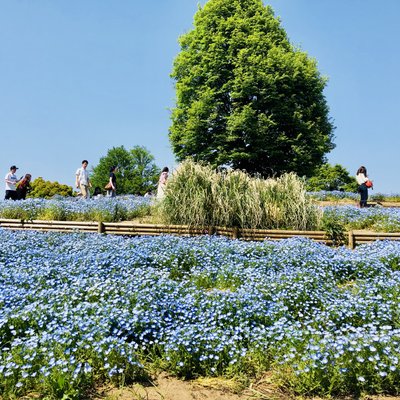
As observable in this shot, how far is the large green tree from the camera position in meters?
23.1

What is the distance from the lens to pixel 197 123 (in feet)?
77.0

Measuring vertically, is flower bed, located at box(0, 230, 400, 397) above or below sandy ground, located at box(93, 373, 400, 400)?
above

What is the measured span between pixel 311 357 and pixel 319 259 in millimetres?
3658

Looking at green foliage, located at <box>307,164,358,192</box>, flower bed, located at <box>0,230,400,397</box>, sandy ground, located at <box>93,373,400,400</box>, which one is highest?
green foliage, located at <box>307,164,358,192</box>

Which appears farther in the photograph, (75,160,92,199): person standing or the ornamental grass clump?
(75,160,92,199): person standing

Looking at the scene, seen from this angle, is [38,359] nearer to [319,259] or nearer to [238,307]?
[238,307]

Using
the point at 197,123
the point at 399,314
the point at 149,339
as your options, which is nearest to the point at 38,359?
the point at 149,339

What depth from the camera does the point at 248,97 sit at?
24.1 m

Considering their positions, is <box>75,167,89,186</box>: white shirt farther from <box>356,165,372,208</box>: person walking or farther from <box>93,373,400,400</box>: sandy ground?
<box>93,373,400,400</box>: sandy ground

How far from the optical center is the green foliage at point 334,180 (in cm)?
4244

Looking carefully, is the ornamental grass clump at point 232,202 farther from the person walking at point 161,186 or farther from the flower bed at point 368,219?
the flower bed at point 368,219

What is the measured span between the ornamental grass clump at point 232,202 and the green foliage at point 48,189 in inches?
1082

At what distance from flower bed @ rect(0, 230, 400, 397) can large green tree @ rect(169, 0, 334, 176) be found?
16614mm

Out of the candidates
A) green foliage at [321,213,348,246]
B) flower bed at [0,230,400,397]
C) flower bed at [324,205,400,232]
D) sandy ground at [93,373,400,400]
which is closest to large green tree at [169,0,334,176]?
flower bed at [324,205,400,232]
